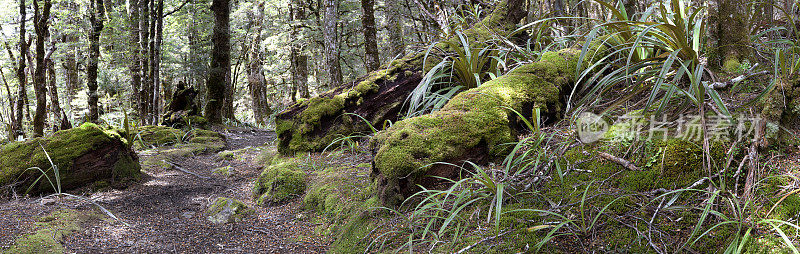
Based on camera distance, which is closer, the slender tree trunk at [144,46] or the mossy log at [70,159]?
the mossy log at [70,159]

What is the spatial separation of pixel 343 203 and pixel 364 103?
191cm

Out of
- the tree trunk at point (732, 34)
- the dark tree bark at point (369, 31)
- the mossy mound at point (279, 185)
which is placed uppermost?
the dark tree bark at point (369, 31)

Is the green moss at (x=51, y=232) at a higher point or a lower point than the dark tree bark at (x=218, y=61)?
lower

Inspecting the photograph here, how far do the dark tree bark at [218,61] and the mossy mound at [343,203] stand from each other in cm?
598

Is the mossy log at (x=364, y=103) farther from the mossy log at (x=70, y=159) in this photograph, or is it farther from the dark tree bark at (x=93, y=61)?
the dark tree bark at (x=93, y=61)

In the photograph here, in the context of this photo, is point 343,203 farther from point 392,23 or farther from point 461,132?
point 392,23

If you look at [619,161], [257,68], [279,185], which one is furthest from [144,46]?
[619,161]

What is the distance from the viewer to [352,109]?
477 centimetres

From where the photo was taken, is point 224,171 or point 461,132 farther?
point 224,171

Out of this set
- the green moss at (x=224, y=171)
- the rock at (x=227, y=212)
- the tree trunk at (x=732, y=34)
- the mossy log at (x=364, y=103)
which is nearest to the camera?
the tree trunk at (x=732, y=34)

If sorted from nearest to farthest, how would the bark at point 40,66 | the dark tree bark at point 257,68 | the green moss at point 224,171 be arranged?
the green moss at point 224,171 < the bark at point 40,66 < the dark tree bark at point 257,68

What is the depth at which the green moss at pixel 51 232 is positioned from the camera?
231 centimetres

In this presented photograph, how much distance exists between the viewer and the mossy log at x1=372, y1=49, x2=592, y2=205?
2.43 m

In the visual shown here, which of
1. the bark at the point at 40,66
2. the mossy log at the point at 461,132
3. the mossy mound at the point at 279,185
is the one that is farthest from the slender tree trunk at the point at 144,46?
the mossy log at the point at 461,132
